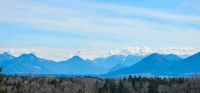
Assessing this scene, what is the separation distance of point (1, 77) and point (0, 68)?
144 centimetres

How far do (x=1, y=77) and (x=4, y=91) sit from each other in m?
1.34

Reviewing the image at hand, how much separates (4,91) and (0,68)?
2.44 metres

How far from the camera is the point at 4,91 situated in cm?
4312

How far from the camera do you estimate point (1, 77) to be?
43.1 m

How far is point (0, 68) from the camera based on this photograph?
1741 inches
